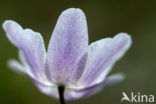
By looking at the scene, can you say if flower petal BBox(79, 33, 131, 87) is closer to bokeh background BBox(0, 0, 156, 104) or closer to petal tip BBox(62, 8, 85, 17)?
petal tip BBox(62, 8, 85, 17)

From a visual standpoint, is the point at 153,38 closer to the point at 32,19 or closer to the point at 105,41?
the point at 32,19

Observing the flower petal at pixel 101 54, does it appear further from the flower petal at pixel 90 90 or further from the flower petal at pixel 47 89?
the flower petal at pixel 47 89

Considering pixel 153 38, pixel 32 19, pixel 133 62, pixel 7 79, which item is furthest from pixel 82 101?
pixel 32 19

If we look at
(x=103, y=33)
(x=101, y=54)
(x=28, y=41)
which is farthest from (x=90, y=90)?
(x=103, y=33)

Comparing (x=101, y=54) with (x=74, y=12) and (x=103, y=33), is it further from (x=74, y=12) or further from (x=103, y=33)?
(x=103, y=33)

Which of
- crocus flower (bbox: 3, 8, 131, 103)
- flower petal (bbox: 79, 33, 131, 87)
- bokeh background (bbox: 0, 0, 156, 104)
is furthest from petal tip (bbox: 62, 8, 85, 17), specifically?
bokeh background (bbox: 0, 0, 156, 104)

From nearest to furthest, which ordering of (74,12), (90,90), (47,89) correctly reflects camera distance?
(74,12), (90,90), (47,89)

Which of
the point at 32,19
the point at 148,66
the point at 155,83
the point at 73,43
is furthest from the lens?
the point at 32,19
